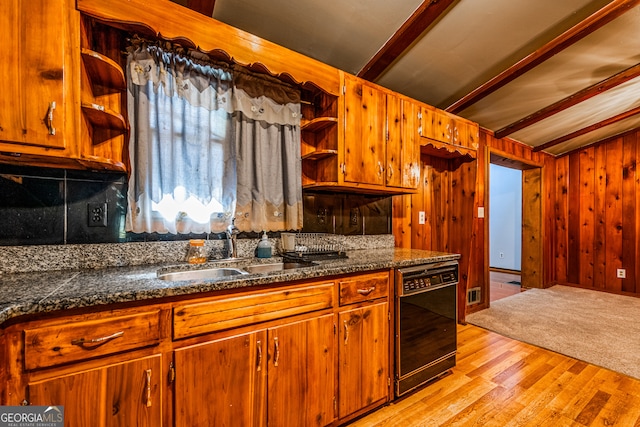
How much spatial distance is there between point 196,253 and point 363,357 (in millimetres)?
1198

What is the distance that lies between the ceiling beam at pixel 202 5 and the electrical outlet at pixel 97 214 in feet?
4.00

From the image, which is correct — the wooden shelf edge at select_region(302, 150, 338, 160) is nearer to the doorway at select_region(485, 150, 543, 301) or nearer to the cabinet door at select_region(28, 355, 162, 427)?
the cabinet door at select_region(28, 355, 162, 427)

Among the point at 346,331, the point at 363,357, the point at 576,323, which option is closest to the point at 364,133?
the point at 346,331

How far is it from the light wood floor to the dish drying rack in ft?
3.38

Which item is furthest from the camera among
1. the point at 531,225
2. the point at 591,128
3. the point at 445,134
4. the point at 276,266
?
the point at 531,225

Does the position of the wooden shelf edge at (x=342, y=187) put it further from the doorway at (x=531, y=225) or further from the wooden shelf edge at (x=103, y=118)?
the doorway at (x=531, y=225)

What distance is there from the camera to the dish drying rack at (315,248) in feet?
6.48

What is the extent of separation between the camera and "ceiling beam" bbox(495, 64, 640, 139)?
2.79 metres

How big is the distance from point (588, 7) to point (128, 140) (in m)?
3.10

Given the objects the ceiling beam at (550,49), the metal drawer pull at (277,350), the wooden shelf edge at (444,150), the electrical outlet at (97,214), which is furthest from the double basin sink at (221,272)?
the ceiling beam at (550,49)

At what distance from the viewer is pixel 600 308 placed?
3.78 meters

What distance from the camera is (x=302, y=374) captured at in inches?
57.6

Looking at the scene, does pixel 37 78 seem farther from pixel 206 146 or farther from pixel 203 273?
pixel 203 273

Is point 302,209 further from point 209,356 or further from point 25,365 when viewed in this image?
point 25,365
